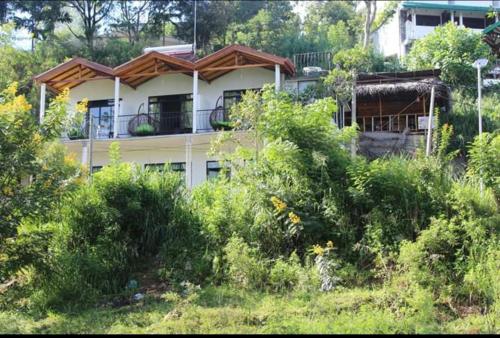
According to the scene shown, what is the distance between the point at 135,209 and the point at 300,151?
3.38m

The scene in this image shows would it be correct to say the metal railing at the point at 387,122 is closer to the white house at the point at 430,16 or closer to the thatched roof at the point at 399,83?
the thatched roof at the point at 399,83

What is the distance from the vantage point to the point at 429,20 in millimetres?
34375

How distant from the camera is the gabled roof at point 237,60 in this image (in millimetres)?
18641

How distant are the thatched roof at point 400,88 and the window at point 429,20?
15.3 metres

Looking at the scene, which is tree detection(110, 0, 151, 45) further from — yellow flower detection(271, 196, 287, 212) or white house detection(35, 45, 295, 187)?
yellow flower detection(271, 196, 287, 212)

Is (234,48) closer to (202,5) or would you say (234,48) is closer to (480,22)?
(202,5)

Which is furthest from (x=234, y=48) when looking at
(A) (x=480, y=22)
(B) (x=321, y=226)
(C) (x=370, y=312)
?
(A) (x=480, y=22)

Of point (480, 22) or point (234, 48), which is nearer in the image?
point (234, 48)

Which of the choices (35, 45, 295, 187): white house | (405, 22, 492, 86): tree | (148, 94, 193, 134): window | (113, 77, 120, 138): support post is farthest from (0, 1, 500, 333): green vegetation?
(405, 22, 492, 86): tree

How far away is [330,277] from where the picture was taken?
9.06m

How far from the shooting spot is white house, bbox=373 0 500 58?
1310 inches

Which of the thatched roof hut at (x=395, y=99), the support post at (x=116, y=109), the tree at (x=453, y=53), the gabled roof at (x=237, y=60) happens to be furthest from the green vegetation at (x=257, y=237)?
the tree at (x=453, y=53)

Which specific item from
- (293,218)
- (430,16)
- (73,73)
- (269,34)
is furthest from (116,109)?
(430,16)

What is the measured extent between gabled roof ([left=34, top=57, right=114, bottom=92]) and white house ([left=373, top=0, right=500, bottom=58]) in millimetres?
18864
